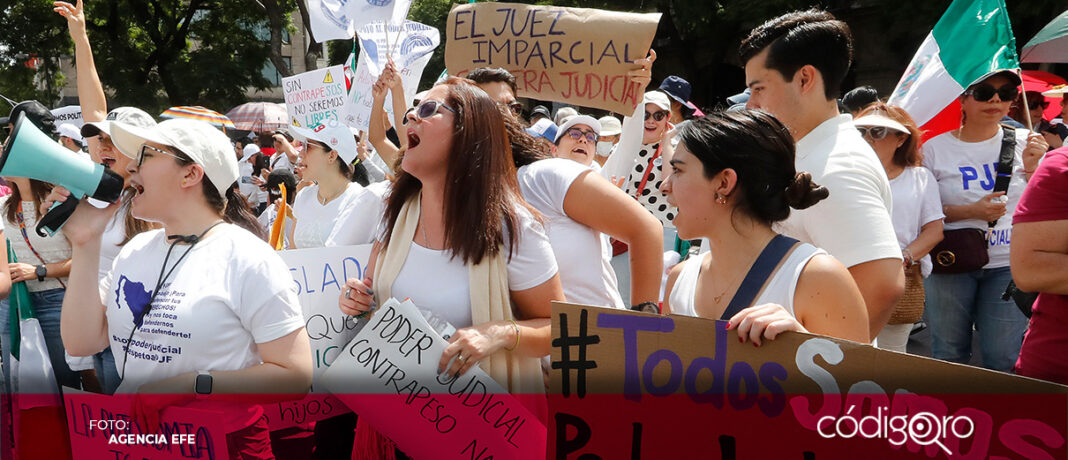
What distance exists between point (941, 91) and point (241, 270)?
3542 mm

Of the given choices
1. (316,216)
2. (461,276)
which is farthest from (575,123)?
(461,276)

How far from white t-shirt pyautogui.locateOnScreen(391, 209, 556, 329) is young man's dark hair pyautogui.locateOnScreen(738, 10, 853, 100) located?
2.87 ft

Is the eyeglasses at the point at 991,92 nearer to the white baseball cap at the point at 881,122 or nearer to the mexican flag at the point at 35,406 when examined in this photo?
the white baseball cap at the point at 881,122

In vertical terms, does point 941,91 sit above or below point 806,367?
below

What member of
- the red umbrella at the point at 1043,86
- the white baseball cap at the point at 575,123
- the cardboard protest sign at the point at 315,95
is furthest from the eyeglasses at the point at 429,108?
the red umbrella at the point at 1043,86

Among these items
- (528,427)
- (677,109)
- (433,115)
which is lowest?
(677,109)

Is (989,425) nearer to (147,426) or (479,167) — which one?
(479,167)

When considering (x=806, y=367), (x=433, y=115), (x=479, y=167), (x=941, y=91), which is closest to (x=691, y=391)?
(x=806, y=367)

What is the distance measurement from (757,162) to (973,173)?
117 inches

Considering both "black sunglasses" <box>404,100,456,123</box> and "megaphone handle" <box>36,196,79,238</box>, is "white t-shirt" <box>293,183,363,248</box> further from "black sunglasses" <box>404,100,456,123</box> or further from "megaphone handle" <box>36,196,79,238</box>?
"black sunglasses" <box>404,100,456,123</box>

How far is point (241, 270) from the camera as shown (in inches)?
87.0

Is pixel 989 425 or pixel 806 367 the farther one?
pixel 806 367

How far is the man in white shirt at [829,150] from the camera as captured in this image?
2180 millimetres

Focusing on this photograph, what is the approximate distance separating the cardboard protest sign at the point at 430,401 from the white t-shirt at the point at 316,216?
8.20ft
